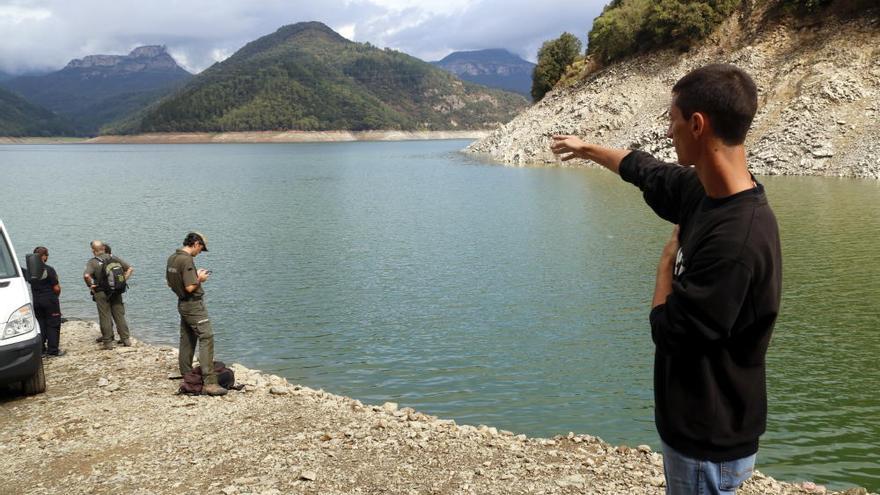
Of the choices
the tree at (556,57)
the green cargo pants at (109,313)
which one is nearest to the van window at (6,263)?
the green cargo pants at (109,313)

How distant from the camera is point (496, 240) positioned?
25.8 metres

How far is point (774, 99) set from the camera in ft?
167

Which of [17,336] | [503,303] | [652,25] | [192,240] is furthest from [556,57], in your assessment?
[17,336]

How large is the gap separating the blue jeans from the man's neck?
1098 mm

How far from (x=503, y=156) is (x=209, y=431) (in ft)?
→ 226

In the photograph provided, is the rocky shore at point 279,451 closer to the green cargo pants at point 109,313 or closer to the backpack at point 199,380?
the backpack at point 199,380

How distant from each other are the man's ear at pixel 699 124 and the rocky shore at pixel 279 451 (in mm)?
4794

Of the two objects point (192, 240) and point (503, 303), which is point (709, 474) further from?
point (503, 303)

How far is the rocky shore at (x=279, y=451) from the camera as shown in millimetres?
6836

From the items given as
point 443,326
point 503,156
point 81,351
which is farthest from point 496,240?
point 503,156

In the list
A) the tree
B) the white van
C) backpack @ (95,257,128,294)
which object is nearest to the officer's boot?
the white van

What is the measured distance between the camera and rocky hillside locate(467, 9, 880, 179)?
44.5m

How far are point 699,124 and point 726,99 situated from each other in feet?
0.44

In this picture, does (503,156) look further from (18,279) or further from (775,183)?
(18,279)
